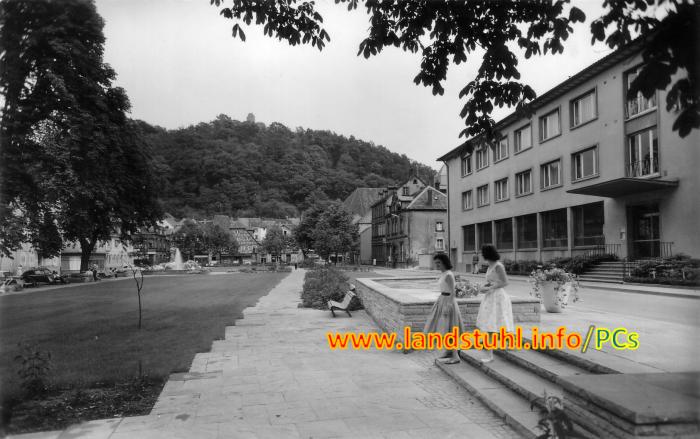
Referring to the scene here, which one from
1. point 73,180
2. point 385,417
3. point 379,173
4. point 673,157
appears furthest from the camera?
point 379,173

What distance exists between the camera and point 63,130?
1445 centimetres

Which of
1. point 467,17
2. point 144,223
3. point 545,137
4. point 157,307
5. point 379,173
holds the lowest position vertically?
point 157,307

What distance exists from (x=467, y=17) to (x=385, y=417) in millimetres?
4927

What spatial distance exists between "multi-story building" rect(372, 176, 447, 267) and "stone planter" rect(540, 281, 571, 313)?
4688 cm

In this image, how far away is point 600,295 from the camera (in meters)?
16.4

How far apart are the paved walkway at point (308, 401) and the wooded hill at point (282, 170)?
46.2 meters

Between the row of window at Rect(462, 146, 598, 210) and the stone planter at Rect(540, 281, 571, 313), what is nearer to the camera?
the stone planter at Rect(540, 281, 571, 313)

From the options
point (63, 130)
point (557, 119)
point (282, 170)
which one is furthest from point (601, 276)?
point (282, 170)

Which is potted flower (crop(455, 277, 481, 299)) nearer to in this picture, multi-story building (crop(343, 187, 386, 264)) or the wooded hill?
the wooded hill

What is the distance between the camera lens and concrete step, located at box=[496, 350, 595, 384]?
593cm

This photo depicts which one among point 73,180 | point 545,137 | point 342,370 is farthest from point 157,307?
point 545,137

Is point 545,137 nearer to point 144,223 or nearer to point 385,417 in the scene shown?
point 144,223

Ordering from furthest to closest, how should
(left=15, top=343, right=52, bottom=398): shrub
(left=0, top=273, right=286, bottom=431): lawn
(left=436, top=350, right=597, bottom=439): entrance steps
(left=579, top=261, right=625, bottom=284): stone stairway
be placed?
(left=579, top=261, right=625, bottom=284): stone stairway < (left=0, top=273, right=286, bottom=431): lawn < (left=15, top=343, right=52, bottom=398): shrub < (left=436, top=350, right=597, bottom=439): entrance steps

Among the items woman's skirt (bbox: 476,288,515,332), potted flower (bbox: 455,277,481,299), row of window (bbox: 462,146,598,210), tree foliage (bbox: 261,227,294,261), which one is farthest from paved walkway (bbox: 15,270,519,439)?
tree foliage (bbox: 261,227,294,261)
